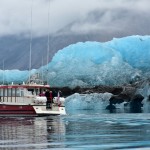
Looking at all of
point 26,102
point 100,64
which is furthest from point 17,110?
point 100,64

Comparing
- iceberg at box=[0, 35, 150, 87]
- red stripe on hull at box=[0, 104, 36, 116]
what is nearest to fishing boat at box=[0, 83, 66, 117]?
red stripe on hull at box=[0, 104, 36, 116]

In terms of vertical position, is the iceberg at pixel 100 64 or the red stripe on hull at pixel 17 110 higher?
the iceberg at pixel 100 64

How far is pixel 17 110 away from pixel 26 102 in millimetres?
1246

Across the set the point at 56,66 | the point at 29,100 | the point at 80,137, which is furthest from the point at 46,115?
the point at 56,66

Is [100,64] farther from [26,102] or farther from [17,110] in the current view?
[17,110]

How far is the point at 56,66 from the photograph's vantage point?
3615 inches

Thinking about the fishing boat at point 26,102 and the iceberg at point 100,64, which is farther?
the iceberg at point 100,64

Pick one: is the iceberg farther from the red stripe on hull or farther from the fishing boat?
the red stripe on hull

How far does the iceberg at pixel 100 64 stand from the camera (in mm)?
89625

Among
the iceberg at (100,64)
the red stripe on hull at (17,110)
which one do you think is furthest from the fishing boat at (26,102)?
the iceberg at (100,64)

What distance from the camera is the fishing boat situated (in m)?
45.8

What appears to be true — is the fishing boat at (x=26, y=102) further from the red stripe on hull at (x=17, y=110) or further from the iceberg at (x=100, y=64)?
the iceberg at (x=100, y=64)

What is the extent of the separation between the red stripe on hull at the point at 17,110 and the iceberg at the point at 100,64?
43019 mm

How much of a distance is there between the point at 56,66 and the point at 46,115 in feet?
151
